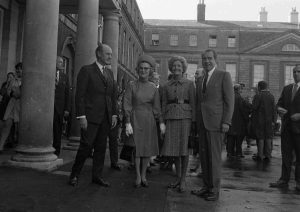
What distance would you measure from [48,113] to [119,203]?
2.54m

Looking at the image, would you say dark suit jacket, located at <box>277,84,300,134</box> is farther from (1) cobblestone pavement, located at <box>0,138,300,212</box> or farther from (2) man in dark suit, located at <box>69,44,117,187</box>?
(2) man in dark suit, located at <box>69,44,117,187</box>

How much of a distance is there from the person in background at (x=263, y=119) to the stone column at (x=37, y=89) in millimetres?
6434

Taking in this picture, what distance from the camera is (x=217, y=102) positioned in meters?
5.67

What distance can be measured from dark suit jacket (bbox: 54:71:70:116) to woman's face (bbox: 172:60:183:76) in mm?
2984

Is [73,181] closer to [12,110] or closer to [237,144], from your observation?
[12,110]

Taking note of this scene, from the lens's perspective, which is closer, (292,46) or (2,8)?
(2,8)

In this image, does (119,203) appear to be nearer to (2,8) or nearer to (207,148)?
(207,148)

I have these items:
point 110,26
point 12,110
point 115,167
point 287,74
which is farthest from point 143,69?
point 287,74

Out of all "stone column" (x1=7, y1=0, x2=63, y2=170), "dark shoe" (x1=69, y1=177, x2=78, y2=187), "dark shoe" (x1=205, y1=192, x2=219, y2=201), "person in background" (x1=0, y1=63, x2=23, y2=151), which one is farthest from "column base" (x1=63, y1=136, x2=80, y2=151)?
"dark shoe" (x1=205, y1=192, x2=219, y2=201)

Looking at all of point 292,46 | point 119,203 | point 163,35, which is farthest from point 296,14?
point 119,203

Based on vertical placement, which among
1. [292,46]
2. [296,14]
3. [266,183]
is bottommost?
[266,183]

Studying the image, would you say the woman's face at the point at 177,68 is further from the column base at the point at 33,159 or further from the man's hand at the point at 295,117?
the column base at the point at 33,159

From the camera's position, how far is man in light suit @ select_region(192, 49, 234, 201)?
5629 millimetres

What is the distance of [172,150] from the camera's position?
5.96 m
